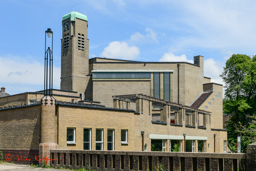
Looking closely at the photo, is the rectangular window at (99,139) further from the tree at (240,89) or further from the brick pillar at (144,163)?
the tree at (240,89)

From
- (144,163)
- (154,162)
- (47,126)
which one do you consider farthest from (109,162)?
(47,126)

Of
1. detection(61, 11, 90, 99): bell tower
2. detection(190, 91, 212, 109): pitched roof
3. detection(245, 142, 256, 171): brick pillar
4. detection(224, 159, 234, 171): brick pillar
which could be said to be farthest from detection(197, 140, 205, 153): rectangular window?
detection(245, 142, 256, 171): brick pillar

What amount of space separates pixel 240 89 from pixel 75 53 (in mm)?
31085

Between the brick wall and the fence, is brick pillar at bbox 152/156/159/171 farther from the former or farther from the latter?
the brick wall

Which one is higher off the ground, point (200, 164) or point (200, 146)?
point (200, 164)

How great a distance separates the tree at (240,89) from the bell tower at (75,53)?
26.4 meters

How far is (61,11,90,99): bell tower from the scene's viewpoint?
212ft

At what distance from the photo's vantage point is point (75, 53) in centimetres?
6525

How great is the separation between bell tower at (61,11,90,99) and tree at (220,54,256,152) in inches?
1038

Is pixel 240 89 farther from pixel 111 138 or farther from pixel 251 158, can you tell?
pixel 251 158

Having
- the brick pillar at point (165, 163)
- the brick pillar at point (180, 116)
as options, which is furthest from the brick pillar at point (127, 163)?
the brick pillar at point (180, 116)

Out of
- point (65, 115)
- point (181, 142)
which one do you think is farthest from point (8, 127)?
point (181, 142)

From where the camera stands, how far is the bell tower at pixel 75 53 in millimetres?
64750

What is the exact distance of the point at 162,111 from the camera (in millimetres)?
40094
